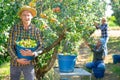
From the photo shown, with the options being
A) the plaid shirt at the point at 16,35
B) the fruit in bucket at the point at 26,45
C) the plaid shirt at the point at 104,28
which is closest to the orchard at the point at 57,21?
the plaid shirt at the point at 16,35

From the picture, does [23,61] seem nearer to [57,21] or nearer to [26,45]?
[26,45]

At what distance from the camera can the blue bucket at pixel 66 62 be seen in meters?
6.48

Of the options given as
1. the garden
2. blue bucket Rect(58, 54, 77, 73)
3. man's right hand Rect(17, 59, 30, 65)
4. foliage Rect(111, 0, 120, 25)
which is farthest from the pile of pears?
foliage Rect(111, 0, 120, 25)

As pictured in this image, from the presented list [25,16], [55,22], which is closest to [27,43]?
[25,16]

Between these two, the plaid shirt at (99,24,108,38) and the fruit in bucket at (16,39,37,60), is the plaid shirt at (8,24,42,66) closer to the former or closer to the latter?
the fruit in bucket at (16,39,37,60)

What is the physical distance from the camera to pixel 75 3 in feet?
20.7

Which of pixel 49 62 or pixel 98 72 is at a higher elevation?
pixel 49 62

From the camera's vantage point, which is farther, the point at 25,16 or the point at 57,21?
the point at 57,21

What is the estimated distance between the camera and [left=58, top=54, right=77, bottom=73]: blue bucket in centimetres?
648

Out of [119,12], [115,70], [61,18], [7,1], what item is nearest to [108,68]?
[115,70]

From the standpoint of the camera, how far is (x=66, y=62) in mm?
6574

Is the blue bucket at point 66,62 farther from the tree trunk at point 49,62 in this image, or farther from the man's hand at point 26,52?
the man's hand at point 26,52

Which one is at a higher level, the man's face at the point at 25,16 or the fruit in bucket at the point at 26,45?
the man's face at the point at 25,16

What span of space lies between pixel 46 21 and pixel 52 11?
0.22 meters
